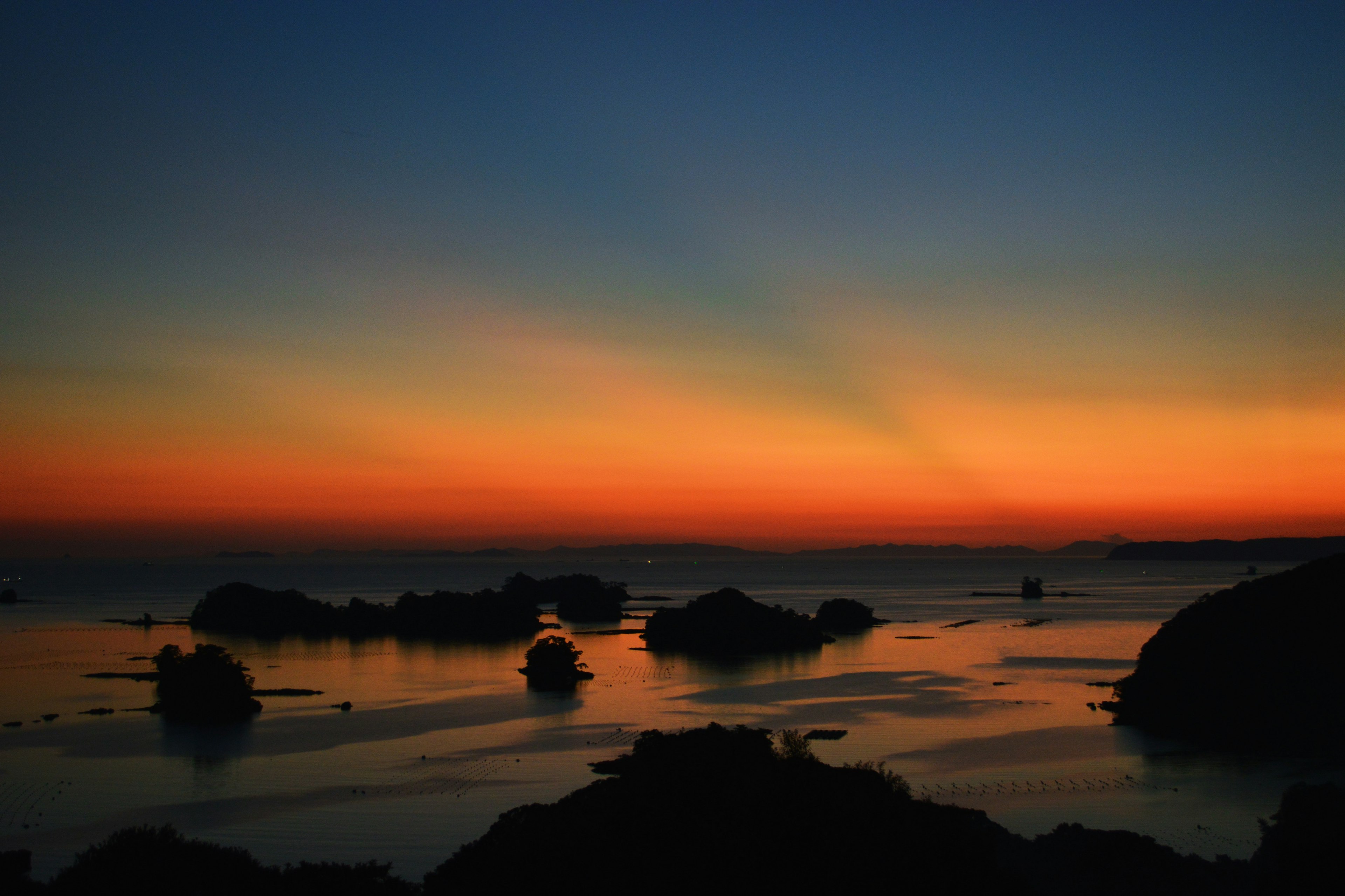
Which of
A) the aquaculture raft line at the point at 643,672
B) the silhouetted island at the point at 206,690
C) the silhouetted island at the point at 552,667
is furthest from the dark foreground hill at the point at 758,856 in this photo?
the aquaculture raft line at the point at 643,672

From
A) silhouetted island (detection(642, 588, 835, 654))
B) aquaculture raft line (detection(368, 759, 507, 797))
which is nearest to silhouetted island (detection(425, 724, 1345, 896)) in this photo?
aquaculture raft line (detection(368, 759, 507, 797))

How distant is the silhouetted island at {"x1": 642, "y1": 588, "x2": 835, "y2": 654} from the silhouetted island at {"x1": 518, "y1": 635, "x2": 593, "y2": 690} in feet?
86.2

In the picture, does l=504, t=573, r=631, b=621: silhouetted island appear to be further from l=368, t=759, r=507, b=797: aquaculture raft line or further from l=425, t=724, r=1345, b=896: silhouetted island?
l=425, t=724, r=1345, b=896: silhouetted island

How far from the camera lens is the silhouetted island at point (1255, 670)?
163ft

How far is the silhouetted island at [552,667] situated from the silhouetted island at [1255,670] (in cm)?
3832

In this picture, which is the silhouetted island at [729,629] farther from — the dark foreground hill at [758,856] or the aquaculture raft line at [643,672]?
Answer: the dark foreground hill at [758,856]

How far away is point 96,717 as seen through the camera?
59688 mm

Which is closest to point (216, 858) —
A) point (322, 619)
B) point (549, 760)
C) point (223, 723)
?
point (549, 760)

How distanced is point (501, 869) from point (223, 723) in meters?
44.7

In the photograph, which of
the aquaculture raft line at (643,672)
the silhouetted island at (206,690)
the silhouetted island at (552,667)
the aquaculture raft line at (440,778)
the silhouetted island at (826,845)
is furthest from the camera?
the aquaculture raft line at (643,672)

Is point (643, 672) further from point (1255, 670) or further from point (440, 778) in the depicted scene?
point (1255, 670)

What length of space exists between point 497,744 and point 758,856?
3266 cm

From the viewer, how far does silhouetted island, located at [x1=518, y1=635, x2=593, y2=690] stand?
245 feet

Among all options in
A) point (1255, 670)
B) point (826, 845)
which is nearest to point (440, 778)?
point (826, 845)
